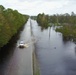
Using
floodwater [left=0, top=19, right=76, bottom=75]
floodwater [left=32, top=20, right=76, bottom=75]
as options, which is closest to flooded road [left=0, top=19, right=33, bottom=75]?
floodwater [left=0, top=19, right=76, bottom=75]

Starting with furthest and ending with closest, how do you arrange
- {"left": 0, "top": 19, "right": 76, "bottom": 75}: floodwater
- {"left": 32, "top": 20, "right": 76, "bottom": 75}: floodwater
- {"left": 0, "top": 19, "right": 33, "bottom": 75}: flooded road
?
1. {"left": 32, "top": 20, "right": 76, "bottom": 75}: floodwater
2. {"left": 0, "top": 19, "right": 76, "bottom": 75}: floodwater
3. {"left": 0, "top": 19, "right": 33, "bottom": 75}: flooded road

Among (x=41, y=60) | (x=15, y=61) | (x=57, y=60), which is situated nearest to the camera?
(x=15, y=61)

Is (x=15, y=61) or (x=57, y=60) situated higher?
(x=15, y=61)

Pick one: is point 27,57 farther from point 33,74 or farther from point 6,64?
point 33,74

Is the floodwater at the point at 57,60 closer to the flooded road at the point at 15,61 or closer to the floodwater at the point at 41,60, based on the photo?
the floodwater at the point at 41,60

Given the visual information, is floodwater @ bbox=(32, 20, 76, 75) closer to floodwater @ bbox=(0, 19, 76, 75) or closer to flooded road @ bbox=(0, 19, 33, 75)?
floodwater @ bbox=(0, 19, 76, 75)

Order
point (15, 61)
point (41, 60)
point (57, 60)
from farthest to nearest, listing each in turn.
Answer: point (57, 60)
point (41, 60)
point (15, 61)

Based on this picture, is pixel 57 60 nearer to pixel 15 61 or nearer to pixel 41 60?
pixel 41 60

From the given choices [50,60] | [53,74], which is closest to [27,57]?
[50,60]

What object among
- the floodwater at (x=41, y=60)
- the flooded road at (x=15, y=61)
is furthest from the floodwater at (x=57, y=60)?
the flooded road at (x=15, y=61)

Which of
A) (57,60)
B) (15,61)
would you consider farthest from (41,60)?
(15,61)

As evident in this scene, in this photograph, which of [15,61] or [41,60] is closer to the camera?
[15,61]
